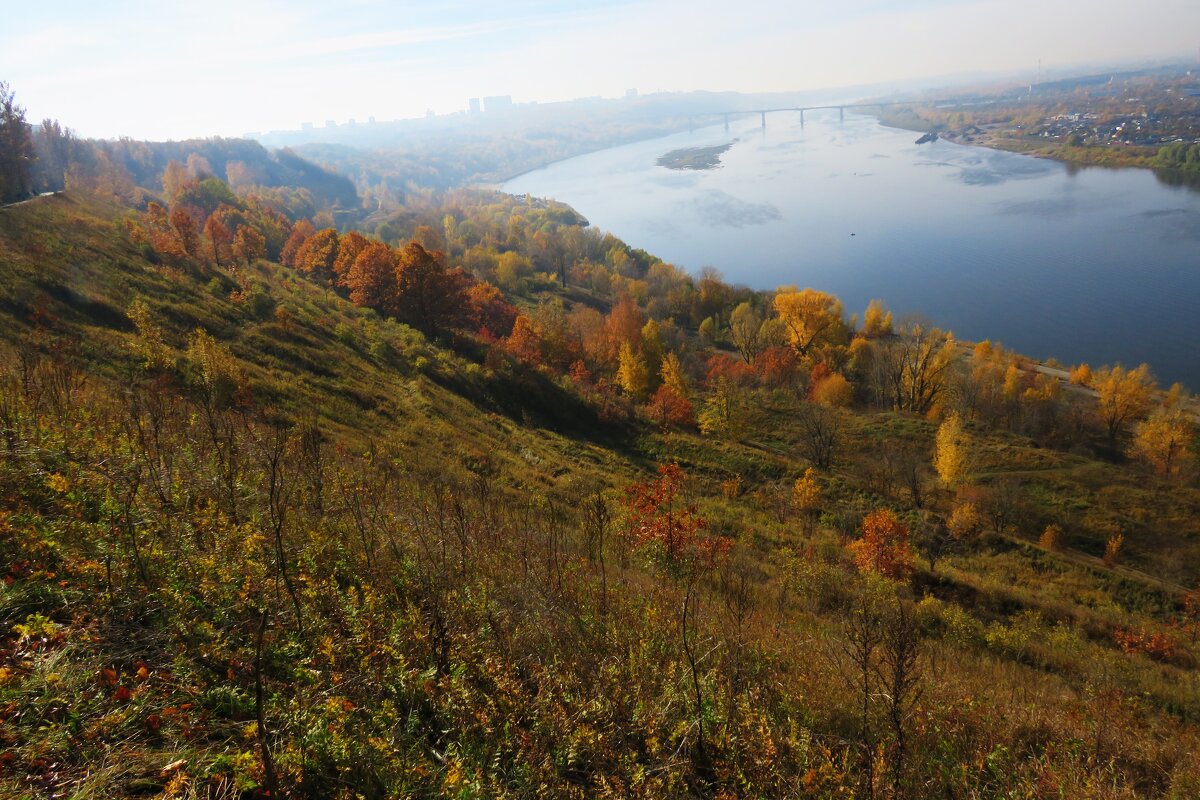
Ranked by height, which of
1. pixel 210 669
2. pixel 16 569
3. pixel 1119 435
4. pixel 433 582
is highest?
pixel 16 569

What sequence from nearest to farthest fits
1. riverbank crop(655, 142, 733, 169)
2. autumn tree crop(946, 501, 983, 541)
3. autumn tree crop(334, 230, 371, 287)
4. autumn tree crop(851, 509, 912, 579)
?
autumn tree crop(851, 509, 912, 579)
autumn tree crop(946, 501, 983, 541)
autumn tree crop(334, 230, 371, 287)
riverbank crop(655, 142, 733, 169)

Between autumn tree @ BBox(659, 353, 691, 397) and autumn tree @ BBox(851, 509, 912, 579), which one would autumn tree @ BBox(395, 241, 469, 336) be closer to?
autumn tree @ BBox(659, 353, 691, 397)

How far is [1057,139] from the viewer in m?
117

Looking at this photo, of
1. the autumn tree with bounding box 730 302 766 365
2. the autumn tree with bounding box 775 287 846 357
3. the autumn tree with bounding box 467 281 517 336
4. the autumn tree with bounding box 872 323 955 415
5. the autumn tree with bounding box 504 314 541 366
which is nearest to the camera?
the autumn tree with bounding box 504 314 541 366

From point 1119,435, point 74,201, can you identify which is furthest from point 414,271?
point 1119,435

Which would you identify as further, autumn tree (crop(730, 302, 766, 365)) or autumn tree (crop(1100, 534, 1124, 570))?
autumn tree (crop(730, 302, 766, 365))

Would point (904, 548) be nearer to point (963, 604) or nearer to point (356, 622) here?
point (963, 604)

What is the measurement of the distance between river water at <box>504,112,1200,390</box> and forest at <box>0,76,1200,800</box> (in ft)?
52.2

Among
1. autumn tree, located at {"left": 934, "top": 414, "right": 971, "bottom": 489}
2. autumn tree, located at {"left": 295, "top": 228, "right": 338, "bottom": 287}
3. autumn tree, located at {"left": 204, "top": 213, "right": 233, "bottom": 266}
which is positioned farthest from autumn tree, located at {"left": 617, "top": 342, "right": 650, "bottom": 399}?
autumn tree, located at {"left": 204, "top": 213, "right": 233, "bottom": 266}

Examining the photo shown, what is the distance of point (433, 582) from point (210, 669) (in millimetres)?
1911

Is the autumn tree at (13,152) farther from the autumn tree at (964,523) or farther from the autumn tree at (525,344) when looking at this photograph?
the autumn tree at (964,523)

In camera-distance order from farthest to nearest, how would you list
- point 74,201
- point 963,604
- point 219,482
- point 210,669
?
point 74,201, point 963,604, point 219,482, point 210,669

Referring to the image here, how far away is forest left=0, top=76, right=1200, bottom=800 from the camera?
11.2ft

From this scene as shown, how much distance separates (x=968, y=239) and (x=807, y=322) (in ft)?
122
